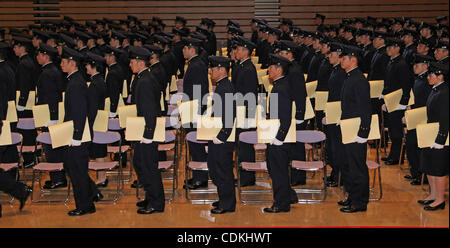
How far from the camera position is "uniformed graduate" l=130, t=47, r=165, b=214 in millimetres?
6852

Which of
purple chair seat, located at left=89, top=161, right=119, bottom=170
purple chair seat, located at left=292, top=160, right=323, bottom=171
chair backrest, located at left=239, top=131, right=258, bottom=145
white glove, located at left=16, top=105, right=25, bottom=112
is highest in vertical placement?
white glove, located at left=16, top=105, right=25, bottom=112

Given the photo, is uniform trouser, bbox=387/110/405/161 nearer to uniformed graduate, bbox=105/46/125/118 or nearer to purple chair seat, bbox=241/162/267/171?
purple chair seat, bbox=241/162/267/171

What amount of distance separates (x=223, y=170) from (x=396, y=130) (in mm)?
3434

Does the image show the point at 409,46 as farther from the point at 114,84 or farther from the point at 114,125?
the point at 114,125

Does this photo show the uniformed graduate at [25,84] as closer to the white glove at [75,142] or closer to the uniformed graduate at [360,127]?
the white glove at [75,142]

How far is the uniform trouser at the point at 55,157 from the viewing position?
7.96 metres

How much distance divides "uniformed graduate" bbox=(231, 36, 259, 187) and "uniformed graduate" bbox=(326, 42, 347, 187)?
1.13m

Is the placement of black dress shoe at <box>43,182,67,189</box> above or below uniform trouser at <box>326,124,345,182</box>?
below

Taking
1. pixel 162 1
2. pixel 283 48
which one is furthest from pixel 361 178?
pixel 162 1

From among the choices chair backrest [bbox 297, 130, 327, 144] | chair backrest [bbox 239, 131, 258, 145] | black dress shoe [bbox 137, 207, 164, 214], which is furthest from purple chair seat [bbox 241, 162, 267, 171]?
black dress shoe [bbox 137, 207, 164, 214]

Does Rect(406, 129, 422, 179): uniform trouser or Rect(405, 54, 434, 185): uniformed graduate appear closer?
Rect(405, 54, 434, 185): uniformed graduate

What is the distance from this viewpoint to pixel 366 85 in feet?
22.6

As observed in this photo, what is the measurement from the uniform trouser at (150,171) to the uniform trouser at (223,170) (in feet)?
2.36

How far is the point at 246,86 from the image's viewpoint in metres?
8.09
